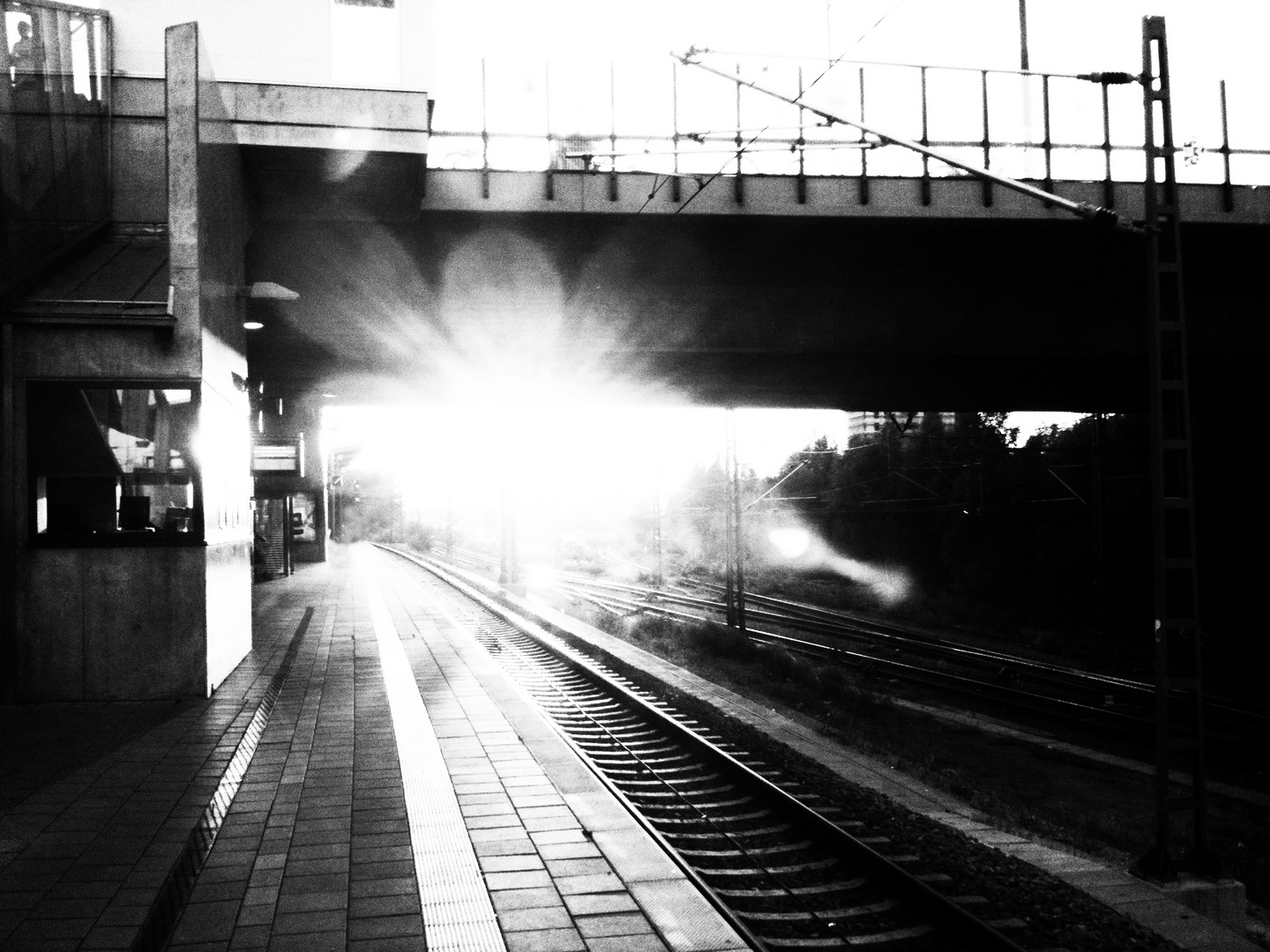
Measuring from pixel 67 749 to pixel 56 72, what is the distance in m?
8.50

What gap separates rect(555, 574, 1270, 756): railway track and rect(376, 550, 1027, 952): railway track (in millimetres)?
Answer: 9346

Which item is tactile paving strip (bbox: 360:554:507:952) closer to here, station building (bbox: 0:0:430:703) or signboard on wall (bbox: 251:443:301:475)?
station building (bbox: 0:0:430:703)

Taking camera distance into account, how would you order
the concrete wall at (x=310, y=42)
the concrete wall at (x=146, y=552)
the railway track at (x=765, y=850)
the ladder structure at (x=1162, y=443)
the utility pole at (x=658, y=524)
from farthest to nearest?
1. the utility pole at (x=658, y=524)
2. the concrete wall at (x=310, y=42)
3. the concrete wall at (x=146, y=552)
4. the ladder structure at (x=1162, y=443)
5. the railway track at (x=765, y=850)

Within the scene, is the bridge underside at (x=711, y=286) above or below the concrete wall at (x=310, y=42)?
below

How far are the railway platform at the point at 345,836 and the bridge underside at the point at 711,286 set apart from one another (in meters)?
7.43

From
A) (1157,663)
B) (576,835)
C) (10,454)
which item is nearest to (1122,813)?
(1157,663)

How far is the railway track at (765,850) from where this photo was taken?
518cm

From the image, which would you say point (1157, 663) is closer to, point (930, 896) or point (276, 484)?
point (930, 896)

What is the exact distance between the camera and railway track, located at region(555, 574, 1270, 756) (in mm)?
16594

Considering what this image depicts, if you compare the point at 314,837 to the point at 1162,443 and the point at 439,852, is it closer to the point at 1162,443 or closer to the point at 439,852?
the point at 439,852

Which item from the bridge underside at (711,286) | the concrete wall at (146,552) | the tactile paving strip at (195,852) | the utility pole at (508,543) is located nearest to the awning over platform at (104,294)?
the concrete wall at (146,552)

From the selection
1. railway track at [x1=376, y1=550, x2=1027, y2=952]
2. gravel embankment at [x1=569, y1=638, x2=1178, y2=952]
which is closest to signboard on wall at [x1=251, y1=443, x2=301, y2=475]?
railway track at [x1=376, y1=550, x2=1027, y2=952]

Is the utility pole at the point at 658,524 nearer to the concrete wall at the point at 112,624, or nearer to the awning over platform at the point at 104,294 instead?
the awning over platform at the point at 104,294

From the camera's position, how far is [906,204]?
48.2 ft
